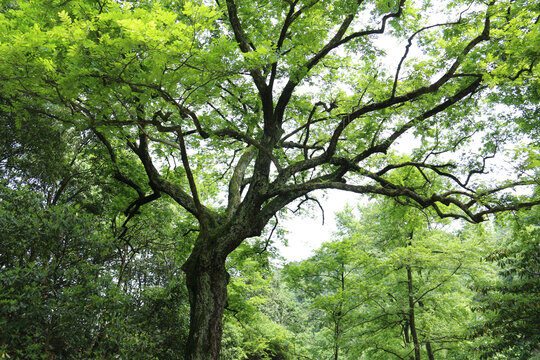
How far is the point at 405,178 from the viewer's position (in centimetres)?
748

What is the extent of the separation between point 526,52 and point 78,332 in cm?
715

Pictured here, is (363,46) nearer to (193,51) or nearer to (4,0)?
(193,51)

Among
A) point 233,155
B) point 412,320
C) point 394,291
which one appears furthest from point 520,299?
point 233,155

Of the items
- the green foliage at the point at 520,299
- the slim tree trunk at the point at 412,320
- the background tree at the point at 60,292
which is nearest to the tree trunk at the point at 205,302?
the background tree at the point at 60,292

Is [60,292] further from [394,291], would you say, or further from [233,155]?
[394,291]

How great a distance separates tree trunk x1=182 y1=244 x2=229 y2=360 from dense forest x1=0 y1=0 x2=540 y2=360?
0.02m

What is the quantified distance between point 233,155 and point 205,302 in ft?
15.4

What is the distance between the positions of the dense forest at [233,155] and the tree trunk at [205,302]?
0.02 meters

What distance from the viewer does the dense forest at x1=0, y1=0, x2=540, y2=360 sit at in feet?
12.1

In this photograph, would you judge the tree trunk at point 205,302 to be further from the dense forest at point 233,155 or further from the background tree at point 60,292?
the background tree at point 60,292

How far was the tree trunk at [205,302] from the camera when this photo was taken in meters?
4.66

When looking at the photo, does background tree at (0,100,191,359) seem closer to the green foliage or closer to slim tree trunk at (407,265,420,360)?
slim tree trunk at (407,265,420,360)

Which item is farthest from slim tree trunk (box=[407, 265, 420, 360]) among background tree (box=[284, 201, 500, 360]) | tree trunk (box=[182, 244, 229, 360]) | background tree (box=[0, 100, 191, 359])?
tree trunk (box=[182, 244, 229, 360])

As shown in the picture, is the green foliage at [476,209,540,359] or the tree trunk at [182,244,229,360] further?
the green foliage at [476,209,540,359]
